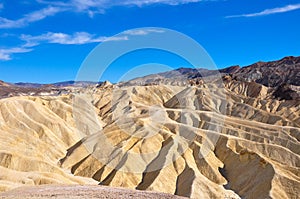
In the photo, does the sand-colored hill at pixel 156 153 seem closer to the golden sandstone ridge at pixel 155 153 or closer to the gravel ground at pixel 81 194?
the golden sandstone ridge at pixel 155 153

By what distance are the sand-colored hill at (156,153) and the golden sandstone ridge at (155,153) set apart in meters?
0.16

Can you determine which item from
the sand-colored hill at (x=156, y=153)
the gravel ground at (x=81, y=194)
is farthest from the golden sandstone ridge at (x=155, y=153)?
the gravel ground at (x=81, y=194)

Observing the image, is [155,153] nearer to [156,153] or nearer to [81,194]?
[156,153]

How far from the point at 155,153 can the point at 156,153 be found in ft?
0.61

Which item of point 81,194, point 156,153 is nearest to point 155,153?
point 156,153

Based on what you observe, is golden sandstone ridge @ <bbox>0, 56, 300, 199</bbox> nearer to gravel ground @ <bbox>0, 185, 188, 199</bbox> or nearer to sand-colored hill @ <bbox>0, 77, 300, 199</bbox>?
sand-colored hill @ <bbox>0, 77, 300, 199</bbox>

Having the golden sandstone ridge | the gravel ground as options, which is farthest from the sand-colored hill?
the gravel ground

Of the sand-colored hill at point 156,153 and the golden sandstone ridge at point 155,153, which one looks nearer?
the golden sandstone ridge at point 155,153

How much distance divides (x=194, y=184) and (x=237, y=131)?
40.0 meters

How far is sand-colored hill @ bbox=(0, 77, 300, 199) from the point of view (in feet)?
177

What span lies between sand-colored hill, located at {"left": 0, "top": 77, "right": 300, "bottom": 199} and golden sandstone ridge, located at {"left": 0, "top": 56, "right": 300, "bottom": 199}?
6.2 inches

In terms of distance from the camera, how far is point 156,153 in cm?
7144

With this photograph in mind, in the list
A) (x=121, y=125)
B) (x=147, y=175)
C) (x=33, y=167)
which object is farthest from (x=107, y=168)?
(x=121, y=125)

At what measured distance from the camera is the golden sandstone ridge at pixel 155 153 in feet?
176
